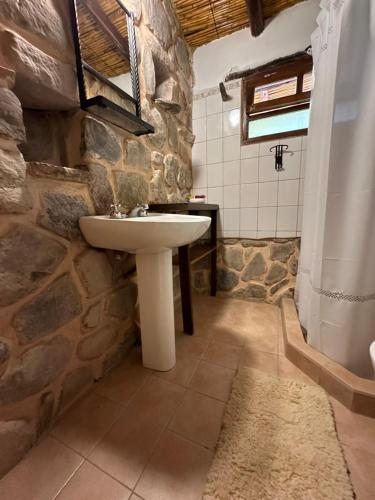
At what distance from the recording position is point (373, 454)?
0.66 meters

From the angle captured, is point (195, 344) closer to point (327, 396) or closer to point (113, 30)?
point (327, 396)

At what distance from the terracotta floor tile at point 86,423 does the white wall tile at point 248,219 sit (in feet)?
4.92

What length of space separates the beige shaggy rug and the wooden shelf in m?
0.81

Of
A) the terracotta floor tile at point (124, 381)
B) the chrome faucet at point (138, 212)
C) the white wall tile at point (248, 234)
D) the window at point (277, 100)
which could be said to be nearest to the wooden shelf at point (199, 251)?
the white wall tile at point (248, 234)

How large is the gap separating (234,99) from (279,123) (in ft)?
1.39

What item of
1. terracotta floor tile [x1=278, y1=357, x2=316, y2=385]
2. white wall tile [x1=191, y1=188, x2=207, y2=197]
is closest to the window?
white wall tile [x1=191, y1=188, x2=207, y2=197]

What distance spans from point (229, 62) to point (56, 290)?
211cm

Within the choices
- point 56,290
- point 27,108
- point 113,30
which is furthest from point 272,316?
point 113,30

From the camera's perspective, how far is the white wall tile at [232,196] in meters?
1.73

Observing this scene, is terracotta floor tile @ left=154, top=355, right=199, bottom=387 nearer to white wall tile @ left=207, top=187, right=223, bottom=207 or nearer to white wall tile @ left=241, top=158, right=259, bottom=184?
white wall tile @ left=207, top=187, right=223, bottom=207

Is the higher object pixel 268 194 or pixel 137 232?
pixel 268 194

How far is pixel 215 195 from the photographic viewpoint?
1.83 meters

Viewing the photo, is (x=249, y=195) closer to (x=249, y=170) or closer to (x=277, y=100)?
(x=249, y=170)

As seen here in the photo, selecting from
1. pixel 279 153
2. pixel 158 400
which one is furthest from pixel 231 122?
pixel 158 400
